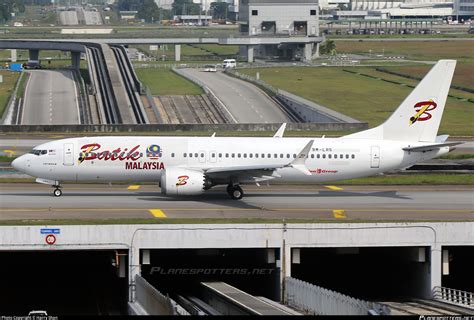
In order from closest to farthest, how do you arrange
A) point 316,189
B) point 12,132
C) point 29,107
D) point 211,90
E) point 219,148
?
point 219,148 → point 316,189 → point 12,132 → point 29,107 → point 211,90

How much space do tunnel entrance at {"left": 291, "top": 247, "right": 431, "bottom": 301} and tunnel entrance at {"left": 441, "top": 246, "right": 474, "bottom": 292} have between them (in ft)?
8.20

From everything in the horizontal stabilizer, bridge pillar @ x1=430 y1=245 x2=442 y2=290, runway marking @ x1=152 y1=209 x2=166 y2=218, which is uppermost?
the horizontal stabilizer

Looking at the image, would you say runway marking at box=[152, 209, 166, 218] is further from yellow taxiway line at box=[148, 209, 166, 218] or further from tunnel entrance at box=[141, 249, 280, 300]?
tunnel entrance at box=[141, 249, 280, 300]

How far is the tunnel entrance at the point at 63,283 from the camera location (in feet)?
175

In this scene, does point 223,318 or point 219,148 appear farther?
point 219,148

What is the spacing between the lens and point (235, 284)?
185 feet

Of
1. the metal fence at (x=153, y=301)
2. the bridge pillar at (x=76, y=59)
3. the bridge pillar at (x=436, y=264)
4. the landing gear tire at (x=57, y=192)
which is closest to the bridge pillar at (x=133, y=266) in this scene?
the metal fence at (x=153, y=301)

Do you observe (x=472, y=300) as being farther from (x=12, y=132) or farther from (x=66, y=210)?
A: (x=12, y=132)

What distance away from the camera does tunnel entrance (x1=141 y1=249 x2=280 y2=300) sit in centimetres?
5525

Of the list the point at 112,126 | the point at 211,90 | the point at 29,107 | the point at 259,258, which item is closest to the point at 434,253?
the point at 259,258

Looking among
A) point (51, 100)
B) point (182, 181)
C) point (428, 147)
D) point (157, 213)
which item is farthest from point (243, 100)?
point (157, 213)

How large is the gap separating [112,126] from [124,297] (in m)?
43.1

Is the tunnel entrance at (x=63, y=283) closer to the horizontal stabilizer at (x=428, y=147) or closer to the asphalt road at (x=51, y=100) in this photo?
the horizontal stabilizer at (x=428, y=147)

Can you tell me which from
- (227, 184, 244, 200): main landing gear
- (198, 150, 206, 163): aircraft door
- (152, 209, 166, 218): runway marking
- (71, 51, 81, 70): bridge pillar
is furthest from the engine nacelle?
(71, 51, 81, 70): bridge pillar
